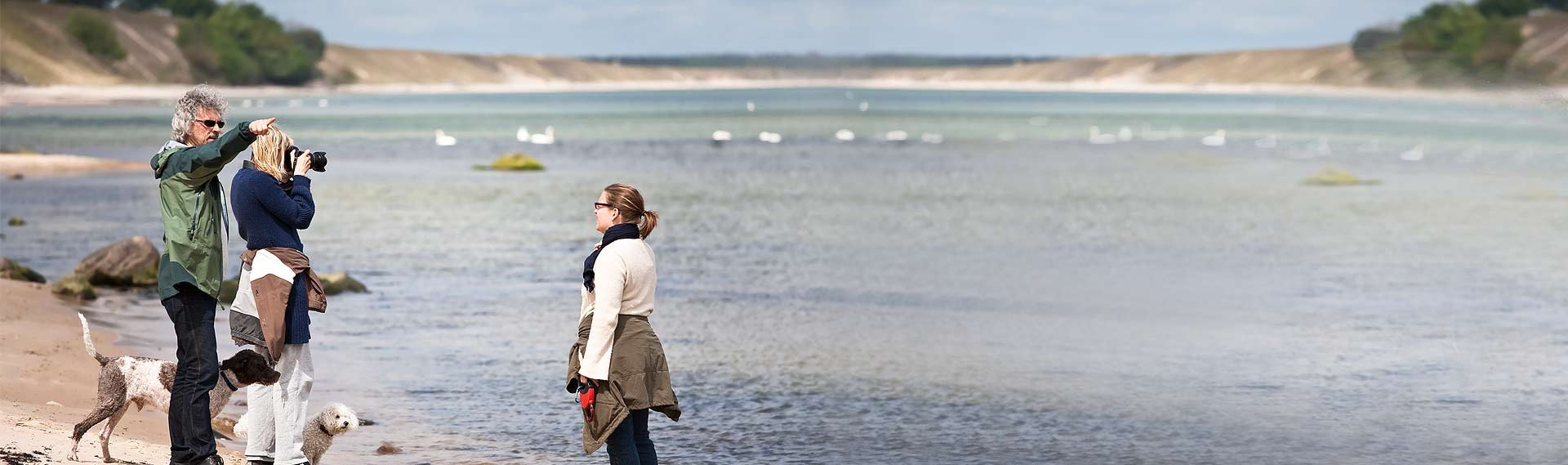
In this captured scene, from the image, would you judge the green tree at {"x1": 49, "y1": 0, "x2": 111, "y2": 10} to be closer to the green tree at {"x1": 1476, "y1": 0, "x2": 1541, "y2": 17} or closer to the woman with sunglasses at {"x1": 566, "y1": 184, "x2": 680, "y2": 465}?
the green tree at {"x1": 1476, "y1": 0, "x2": 1541, "y2": 17}

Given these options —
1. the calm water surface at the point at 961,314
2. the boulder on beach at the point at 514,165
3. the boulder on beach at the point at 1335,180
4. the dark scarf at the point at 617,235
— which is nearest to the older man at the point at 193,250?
the dark scarf at the point at 617,235

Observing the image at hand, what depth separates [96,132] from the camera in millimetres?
67625

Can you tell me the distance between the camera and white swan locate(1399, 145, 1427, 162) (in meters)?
58.3

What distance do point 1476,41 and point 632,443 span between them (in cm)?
15447

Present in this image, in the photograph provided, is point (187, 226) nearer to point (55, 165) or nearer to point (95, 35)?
point (55, 165)

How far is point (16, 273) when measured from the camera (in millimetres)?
17047

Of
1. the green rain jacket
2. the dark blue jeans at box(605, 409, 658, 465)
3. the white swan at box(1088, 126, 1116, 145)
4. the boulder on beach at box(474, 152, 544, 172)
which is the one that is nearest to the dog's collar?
the green rain jacket

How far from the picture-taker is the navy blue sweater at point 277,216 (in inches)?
288

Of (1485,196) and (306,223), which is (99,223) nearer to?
(306,223)

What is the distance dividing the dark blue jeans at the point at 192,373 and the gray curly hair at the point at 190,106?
2.54 ft

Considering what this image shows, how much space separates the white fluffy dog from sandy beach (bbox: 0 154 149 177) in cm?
3809

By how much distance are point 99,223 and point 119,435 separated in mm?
19845

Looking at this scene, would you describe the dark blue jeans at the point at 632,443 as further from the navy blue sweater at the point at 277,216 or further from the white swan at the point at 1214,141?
the white swan at the point at 1214,141

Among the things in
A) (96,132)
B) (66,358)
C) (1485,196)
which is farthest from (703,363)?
(96,132)
